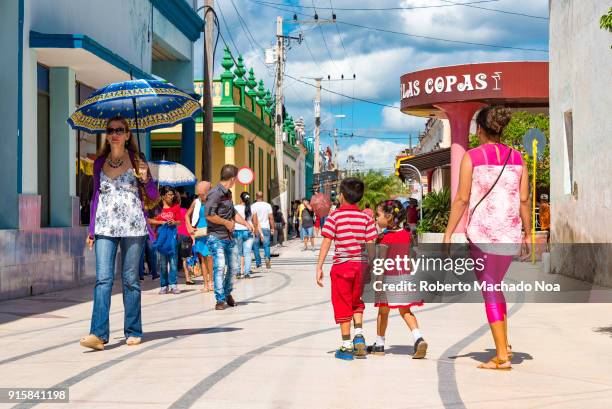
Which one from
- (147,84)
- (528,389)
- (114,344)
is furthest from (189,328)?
(528,389)

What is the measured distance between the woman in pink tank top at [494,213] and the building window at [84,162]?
12.6 meters

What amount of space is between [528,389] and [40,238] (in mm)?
10302

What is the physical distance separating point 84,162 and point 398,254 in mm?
12591

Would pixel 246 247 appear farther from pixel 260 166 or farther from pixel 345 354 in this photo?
pixel 260 166

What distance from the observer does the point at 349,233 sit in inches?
330

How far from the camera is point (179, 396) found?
6422 millimetres

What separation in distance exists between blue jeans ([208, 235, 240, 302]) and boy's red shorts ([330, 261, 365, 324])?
4567 mm

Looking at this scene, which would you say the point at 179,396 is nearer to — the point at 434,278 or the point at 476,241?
the point at 476,241

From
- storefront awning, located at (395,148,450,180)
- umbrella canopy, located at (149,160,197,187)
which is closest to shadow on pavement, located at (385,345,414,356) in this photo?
umbrella canopy, located at (149,160,197,187)

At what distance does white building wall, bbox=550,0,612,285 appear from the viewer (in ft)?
49.8

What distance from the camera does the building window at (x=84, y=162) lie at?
19.3m

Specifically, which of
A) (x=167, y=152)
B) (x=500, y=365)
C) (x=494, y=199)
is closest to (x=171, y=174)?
(x=494, y=199)

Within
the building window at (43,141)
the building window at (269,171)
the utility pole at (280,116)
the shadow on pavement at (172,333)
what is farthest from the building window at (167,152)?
the shadow on pavement at (172,333)

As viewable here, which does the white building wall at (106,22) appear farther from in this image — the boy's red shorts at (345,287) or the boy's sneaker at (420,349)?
the boy's sneaker at (420,349)
